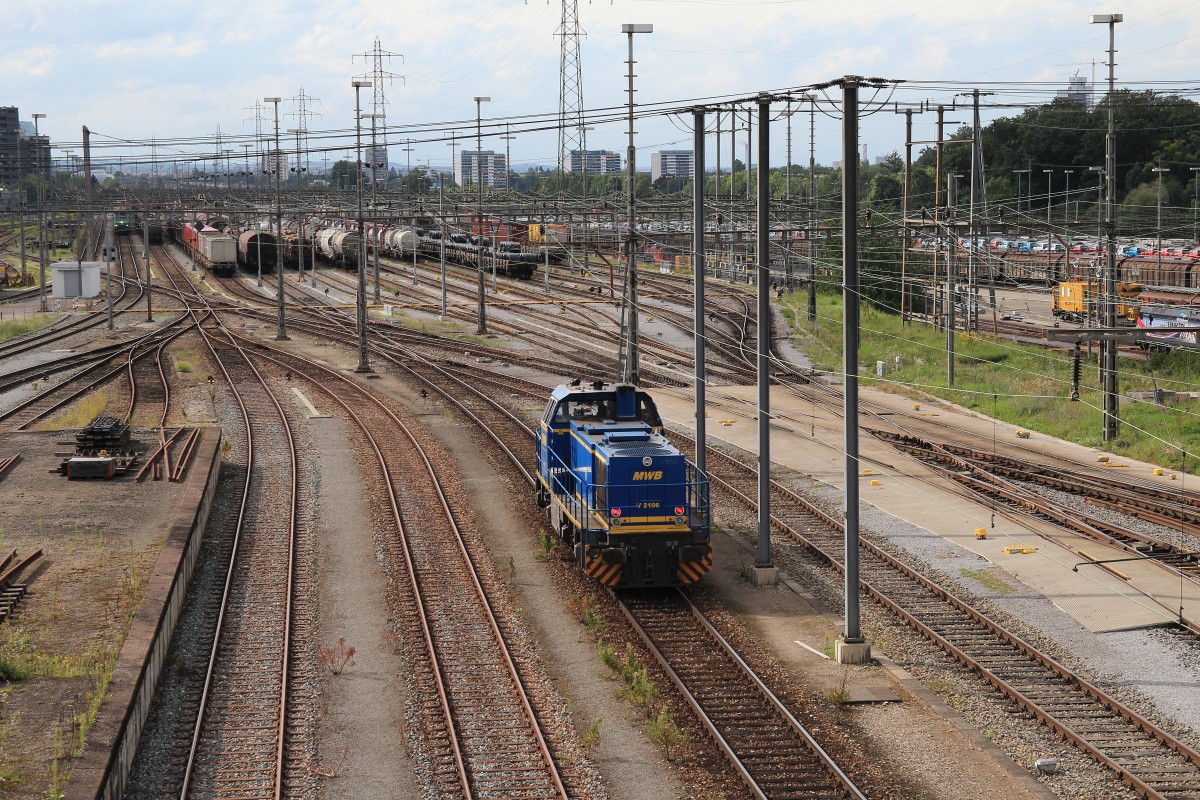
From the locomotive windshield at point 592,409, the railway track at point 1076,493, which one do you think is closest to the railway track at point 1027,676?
the locomotive windshield at point 592,409

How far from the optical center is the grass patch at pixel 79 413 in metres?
35.3

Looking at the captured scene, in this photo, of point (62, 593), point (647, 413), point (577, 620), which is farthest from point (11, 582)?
point (647, 413)

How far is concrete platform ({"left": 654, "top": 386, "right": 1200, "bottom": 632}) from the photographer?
19078 millimetres

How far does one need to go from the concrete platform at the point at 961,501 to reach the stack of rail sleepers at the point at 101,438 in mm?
14922

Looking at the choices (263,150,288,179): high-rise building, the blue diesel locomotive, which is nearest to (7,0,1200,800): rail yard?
the blue diesel locomotive

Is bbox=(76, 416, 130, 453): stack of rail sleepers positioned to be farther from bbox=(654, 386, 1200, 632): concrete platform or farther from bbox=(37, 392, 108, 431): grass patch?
bbox=(654, 386, 1200, 632): concrete platform

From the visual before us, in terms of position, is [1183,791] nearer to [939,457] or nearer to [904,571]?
[904,571]

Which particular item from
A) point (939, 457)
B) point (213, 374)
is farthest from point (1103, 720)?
point (213, 374)

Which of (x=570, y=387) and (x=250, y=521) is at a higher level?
(x=570, y=387)

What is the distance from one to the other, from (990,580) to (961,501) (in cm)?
585

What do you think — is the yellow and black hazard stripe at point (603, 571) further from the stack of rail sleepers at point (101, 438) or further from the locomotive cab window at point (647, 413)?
the stack of rail sleepers at point (101, 438)

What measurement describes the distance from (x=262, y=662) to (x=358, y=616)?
7.15 ft

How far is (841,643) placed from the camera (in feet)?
54.7

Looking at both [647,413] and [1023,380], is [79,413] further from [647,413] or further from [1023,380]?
[1023,380]
